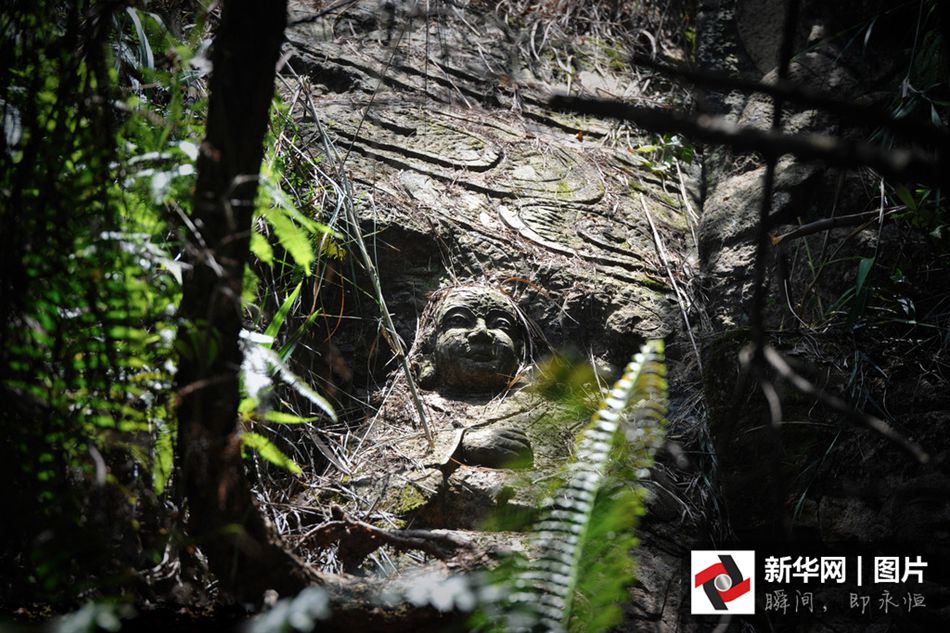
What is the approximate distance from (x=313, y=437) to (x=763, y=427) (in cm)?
158

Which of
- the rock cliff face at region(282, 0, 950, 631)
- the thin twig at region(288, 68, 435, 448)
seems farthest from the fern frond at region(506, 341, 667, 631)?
the thin twig at region(288, 68, 435, 448)

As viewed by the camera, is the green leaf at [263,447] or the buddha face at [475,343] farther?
the buddha face at [475,343]

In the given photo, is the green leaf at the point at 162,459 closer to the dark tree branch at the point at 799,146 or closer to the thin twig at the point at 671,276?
the dark tree branch at the point at 799,146

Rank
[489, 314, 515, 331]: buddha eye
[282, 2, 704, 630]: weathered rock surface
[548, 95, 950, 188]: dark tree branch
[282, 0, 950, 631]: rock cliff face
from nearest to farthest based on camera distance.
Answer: [548, 95, 950, 188]: dark tree branch < [282, 0, 950, 631]: rock cliff face < [282, 2, 704, 630]: weathered rock surface < [489, 314, 515, 331]: buddha eye

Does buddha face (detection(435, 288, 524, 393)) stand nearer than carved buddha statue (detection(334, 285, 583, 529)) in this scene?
No

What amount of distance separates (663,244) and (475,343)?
1239 mm

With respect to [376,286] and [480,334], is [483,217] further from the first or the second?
[376,286]

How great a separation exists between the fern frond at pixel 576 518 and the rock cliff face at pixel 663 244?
0.38 metres

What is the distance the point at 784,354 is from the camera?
2578 mm

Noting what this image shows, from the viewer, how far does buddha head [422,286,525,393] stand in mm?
2871

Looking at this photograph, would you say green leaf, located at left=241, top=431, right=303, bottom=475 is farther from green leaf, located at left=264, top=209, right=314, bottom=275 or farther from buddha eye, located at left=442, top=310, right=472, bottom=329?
buddha eye, located at left=442, top=310, right=472, bottom=329

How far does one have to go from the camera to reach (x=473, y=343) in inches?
113

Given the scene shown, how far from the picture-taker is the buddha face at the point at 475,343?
9.41 feet

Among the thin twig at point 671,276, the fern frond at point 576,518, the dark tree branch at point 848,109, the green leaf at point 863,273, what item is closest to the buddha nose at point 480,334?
the thin twig at point 671,276
